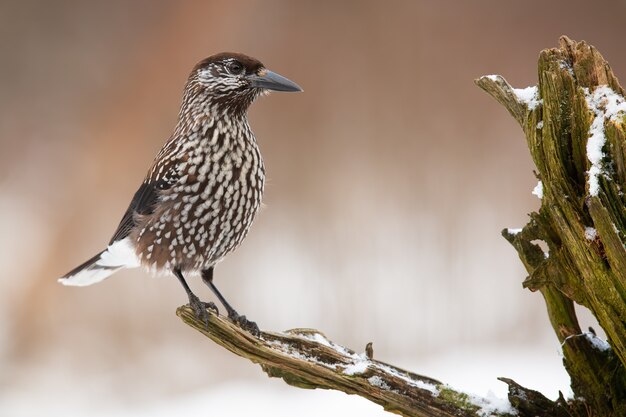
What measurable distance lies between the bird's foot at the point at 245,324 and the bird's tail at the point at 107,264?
0.49 m

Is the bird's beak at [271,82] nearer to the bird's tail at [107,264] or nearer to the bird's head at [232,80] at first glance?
the bird's head at [232,80]

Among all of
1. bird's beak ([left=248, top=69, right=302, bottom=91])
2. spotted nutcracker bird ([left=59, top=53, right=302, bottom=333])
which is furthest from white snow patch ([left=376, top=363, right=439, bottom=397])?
bird's beak ([left=248, top=69, right=302, bottom=91])

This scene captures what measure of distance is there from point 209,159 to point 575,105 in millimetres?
1395

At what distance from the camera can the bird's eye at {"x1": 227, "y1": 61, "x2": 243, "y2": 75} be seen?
3.31 meters

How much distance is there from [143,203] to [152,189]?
75mm

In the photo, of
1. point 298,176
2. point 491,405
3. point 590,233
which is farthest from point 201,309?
point 298,176

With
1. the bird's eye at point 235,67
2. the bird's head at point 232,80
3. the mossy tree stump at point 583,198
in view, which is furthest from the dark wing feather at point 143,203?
the mossy tree stump at point 583,198

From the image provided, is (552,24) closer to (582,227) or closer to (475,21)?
(475,21)

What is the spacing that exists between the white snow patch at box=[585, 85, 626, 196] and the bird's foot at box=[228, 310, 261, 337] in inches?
49.9

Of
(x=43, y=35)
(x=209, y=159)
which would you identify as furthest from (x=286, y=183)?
(x=209, y=159)

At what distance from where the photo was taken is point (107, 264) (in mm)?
3793

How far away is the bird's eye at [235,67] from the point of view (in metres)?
3.31

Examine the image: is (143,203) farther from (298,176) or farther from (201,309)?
(298,176)

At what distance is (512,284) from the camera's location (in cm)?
562
